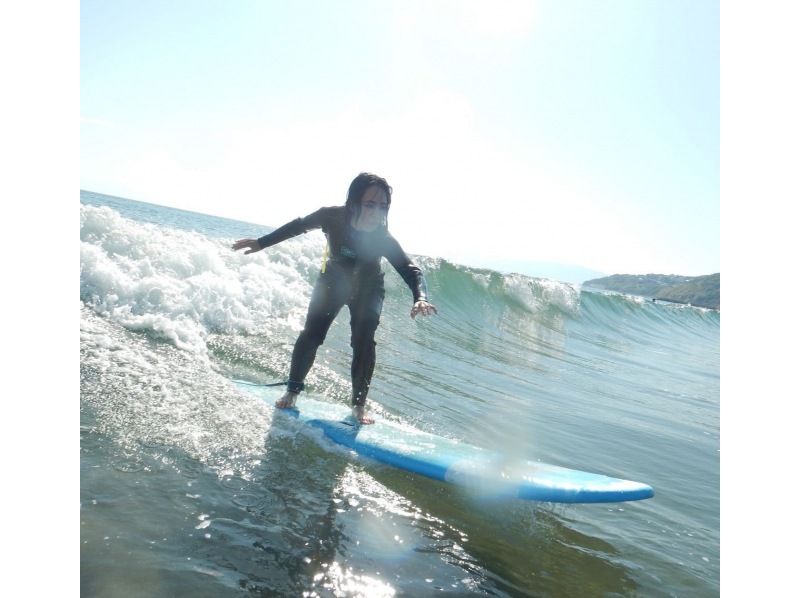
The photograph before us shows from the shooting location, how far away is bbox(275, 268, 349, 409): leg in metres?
4.14

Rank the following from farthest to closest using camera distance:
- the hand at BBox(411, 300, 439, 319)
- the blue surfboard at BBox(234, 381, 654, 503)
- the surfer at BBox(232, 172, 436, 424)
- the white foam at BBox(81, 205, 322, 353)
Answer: the white foam at BBox(81, 205, 322, 353) → the surfer at BBox(232, 172, 436, 424) → the hand at BBox(411, 300, 439, 319) → the blue surfboard at BBox(234, 381, 654, 503)

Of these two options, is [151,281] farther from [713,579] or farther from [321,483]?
[713,579]

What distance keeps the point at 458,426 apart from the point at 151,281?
4138 mm

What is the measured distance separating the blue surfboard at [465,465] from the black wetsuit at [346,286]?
376 mm

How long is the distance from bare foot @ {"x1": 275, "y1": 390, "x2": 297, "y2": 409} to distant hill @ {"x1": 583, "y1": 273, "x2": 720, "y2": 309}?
76.4 meters

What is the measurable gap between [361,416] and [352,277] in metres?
1.15

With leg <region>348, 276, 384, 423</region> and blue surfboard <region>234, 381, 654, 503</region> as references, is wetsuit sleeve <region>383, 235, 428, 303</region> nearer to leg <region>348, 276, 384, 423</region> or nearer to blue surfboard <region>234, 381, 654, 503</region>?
leg <region>348, 276, 384, 423</region>

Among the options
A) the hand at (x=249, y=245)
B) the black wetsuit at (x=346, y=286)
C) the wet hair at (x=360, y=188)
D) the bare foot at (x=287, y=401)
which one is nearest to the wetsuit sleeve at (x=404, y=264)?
the black wetsuit at (x=346, y=286)

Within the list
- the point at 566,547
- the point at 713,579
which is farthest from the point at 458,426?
the point at 713,579

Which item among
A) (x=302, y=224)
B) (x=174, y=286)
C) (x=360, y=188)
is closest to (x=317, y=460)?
(x=302, y=224)

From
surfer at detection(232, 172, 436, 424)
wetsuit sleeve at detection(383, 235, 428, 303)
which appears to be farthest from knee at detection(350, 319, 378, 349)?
wetsuit sleeve at detection(383, 235, 428, 303)

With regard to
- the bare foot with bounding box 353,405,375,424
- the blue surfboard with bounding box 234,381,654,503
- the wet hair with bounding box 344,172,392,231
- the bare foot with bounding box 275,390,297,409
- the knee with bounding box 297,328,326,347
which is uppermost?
the wet hair with bounding box 344,172,392,231

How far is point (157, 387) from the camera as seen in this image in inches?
150

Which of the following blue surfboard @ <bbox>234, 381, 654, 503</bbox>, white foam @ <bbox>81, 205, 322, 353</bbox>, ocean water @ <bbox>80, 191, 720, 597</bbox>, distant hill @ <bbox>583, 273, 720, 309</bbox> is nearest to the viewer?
ocean water @ <bbox>80, 191, 720, 597</bbox>
